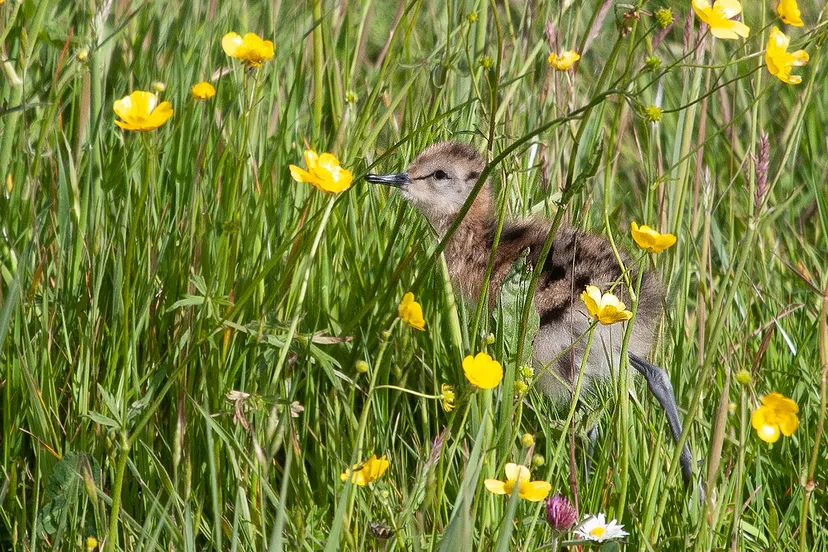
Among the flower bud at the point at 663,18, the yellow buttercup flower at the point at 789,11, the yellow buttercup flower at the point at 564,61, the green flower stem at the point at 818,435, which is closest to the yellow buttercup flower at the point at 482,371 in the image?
the green flower stem at the point at 818,435

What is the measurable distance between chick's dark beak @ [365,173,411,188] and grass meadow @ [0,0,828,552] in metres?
0.05

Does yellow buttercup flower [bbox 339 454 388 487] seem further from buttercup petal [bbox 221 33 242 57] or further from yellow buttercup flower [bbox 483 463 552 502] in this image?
buttercup petal [bbox 221 33 242 57]

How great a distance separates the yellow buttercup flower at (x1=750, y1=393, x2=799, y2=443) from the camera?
1.57 metres

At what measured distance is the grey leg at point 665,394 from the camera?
2.34 meters

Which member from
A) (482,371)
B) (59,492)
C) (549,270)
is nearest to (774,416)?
(482,371)

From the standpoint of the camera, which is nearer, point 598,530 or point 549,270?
point 598,530

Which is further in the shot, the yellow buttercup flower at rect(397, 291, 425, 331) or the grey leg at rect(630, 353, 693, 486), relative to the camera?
the grey leg at rect(630, 353, 693, 486)

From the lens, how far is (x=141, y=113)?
179 centimetres

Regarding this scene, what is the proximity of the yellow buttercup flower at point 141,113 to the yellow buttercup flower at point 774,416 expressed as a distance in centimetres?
107

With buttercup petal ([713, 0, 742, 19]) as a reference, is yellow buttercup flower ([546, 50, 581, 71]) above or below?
below

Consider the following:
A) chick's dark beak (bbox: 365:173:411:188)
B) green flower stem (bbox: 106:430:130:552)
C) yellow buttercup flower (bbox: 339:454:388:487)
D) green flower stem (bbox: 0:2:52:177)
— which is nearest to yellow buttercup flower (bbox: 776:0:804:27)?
yellow buttercup flower (bbox: 339:454:388:487)

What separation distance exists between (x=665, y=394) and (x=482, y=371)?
3.03 ft

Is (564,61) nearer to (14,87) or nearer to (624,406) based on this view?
(624,406)

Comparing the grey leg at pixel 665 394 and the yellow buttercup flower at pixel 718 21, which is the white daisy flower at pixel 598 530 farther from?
the yellow buttercup flower at pixel 718 21
